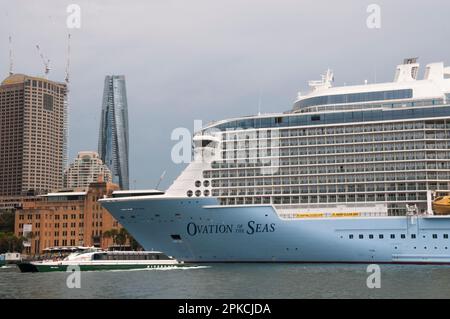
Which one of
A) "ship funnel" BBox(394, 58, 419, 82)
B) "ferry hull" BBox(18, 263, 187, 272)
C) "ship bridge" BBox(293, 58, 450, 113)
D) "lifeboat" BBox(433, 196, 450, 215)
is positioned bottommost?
"ferry hull" BBox(18, 263, 187, 272)

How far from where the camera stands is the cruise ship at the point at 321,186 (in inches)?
2088

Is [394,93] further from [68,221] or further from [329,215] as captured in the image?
[68,221]

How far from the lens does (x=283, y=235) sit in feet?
176

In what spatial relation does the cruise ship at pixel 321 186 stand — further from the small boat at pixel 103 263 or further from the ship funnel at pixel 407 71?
the small boat at pixel 103 263

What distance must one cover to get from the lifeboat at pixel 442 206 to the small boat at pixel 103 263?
22.7 meters

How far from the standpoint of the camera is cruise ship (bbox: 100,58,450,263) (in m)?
53.0

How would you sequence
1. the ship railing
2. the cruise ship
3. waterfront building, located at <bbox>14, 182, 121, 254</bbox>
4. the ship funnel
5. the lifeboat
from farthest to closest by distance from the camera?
waterfront building, located at <bbox>14, 182, 121, 254</bbox> → the ship funnel → the ship railing → the cruise ship → the lifeboat

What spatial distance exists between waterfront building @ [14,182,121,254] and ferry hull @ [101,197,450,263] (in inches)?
3084

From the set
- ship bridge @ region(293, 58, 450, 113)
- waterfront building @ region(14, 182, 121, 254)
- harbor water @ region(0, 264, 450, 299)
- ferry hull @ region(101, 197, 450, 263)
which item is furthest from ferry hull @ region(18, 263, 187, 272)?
waterfront building @ region(14, 182, 121, 254)

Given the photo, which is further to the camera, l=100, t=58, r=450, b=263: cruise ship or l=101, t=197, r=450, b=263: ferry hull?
l=100, t=58, r=450, b=263: cruise ship

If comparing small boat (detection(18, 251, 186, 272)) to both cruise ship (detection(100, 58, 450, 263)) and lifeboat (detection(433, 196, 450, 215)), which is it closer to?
cruise ship (detection(100, 58, 450, 263))

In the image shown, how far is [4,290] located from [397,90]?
124ft
